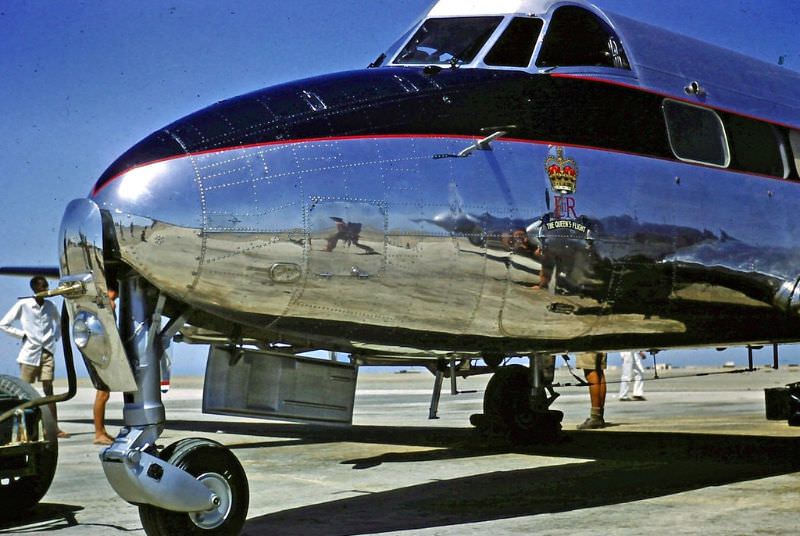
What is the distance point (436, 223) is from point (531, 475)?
12.8 ft

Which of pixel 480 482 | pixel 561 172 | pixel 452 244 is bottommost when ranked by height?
pixel 480 482

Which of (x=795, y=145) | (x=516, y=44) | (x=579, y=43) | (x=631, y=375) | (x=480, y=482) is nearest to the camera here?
(x=516, y=44)

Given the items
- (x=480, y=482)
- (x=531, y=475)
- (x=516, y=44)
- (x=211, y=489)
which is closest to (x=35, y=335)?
(x=480, y=482)

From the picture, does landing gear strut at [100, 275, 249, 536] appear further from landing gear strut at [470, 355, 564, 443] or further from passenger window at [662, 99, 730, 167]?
landing gear strut at [470, 355, 564, 443]

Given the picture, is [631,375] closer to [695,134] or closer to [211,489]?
[695,134]

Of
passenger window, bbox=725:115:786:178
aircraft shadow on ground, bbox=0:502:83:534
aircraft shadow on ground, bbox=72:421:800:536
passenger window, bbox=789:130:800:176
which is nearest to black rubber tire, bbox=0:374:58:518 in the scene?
aircraft shadow on ground, bbox=0:502:83:534

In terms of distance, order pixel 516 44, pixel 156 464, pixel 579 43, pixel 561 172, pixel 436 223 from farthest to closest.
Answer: pixel 579 43 → pixel 516 44 → pixel 561 172 → pixel 436 223 → pixel 156 464

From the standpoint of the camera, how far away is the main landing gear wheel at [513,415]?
12.5m

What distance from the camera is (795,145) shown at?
9383 millimetres

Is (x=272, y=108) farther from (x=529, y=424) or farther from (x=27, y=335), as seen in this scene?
(x=27, y=335)

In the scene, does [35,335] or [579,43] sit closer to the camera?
[579,43]

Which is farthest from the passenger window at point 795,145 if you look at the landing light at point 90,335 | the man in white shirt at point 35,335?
the man in white shirt at point 35,335

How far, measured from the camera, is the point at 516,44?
7992mm

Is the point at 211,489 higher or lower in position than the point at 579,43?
lower
